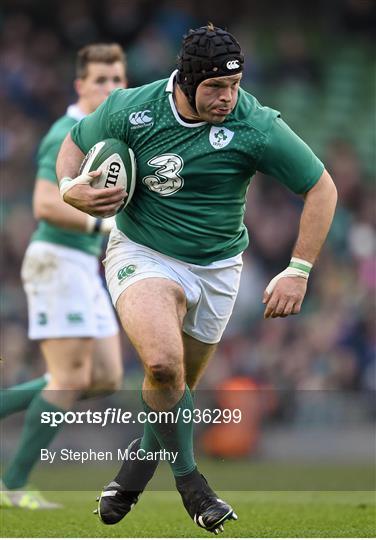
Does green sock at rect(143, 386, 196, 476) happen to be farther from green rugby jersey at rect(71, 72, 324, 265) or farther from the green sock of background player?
the green sock of background player

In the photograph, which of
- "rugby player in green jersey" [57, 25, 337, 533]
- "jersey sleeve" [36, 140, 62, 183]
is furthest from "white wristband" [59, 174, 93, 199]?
"jersey sleeve" [36, 140, 62, 183]

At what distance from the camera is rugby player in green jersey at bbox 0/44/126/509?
292 inches

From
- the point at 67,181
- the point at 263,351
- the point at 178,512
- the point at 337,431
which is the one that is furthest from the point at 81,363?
the point at 263,351

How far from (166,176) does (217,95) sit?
0.48 m

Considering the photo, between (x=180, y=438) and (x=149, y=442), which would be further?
(x=149, y=442)

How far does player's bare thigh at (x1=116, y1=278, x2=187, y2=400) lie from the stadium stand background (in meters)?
6.96

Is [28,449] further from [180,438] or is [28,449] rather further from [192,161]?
[192,161]

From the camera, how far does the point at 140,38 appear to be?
51.6ft

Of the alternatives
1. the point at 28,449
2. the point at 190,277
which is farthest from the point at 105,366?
the point at 190,277

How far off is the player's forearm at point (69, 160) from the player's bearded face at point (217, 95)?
760mm

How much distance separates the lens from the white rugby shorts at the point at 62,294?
7.67m

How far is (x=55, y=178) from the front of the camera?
24.9ft

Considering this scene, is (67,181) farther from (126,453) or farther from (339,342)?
(339,342)

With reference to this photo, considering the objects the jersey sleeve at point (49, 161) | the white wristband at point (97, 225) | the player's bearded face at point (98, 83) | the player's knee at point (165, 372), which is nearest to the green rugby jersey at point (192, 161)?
the player's knee at point (165, 372)
